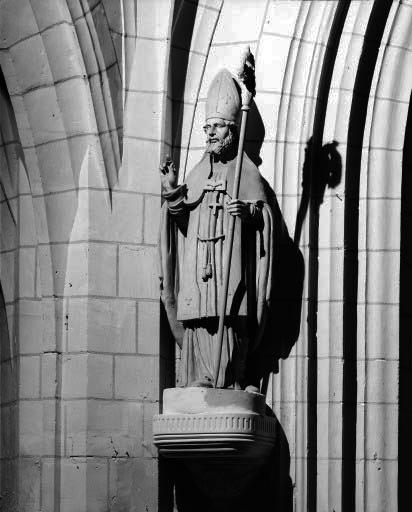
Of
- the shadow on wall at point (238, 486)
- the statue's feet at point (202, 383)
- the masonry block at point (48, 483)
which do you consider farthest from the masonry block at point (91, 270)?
the shadow on wall at point (238, 486)

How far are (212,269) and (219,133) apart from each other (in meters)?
0.94

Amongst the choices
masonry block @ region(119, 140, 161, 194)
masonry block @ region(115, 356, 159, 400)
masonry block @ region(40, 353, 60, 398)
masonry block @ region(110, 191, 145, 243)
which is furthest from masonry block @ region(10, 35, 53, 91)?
masonry block @ region(115, 356, 159, 400)

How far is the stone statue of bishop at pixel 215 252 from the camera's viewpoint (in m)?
10.9

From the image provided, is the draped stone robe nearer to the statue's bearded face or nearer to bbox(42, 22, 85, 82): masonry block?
the statue's bearded face

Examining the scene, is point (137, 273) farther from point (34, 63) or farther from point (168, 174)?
point (34, 63)

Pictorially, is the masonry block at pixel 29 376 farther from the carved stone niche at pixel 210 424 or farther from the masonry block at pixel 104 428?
the carved stone niche at pixel 210 424

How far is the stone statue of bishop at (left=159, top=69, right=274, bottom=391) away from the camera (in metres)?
10.9

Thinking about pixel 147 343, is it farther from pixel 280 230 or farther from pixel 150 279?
pixel 280 230

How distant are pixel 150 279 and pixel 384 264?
159 centimetres

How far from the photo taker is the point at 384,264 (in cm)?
1148

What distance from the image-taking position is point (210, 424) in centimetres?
1056

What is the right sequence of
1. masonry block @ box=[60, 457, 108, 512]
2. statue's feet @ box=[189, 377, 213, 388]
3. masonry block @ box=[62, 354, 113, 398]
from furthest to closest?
masonry block @ box=[62, 354, 113, 398] → masonry block @ box=[60, 457, 108, 512] → statue's feet @ box=[189, 377, 213, 388]

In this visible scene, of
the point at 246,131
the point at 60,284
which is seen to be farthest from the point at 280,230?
the point at 60,284

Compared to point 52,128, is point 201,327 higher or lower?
lower
